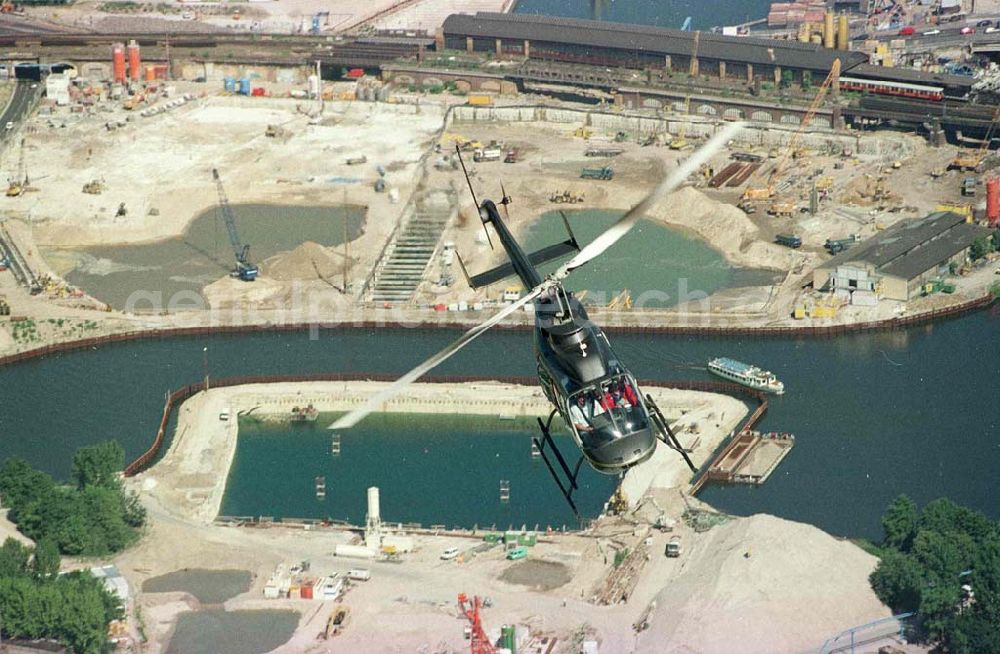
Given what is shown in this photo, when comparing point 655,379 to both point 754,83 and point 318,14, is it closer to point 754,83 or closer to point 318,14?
point 754,83

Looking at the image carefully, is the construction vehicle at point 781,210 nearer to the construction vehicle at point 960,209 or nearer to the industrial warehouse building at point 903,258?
the industrial warehouse building at point 903,258

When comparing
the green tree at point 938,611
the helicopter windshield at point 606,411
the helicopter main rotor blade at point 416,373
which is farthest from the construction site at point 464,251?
the helicopter windshield at point 606,411

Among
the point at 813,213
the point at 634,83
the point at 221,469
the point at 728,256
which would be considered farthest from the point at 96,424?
the point at 634,83

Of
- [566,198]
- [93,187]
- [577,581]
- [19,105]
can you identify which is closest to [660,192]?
[577,581]

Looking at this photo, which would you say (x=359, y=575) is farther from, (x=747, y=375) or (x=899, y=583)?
(x=747, y=375)

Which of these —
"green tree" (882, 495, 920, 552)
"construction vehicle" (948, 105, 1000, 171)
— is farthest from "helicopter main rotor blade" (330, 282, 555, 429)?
"construction vehicle" (948, 105, 1000, 171)

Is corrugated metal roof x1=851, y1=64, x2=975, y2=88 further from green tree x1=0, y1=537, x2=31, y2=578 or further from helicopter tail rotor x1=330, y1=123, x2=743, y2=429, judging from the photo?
helicopter tail rotor x1=330, y1=123, x2=743, y2=429
